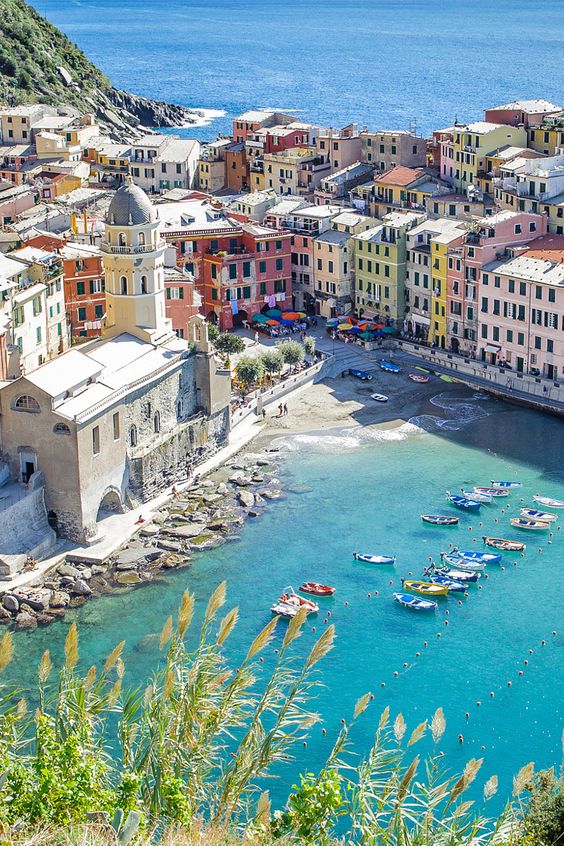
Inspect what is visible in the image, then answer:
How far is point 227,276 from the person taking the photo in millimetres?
81188

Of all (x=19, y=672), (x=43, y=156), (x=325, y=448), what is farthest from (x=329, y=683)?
(x=43, y=156)

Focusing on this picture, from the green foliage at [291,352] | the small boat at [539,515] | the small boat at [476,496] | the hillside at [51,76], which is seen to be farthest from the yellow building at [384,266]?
the hillside at [51,76]

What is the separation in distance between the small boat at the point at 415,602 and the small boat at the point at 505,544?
5.45m

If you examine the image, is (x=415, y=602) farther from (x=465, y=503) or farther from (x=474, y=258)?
(x=474, y=258)

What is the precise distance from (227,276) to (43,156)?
2901 centimetres

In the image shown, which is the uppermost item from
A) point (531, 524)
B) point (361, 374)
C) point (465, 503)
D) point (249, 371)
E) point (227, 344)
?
point (227, 344)

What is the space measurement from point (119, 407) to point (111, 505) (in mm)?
4263

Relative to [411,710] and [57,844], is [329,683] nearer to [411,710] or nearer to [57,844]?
[411,710]

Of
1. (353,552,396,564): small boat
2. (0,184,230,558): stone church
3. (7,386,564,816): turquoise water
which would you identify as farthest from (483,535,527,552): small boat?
(0,184,230,558): stone church

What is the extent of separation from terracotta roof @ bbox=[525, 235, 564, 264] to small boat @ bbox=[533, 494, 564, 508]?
16948 mm

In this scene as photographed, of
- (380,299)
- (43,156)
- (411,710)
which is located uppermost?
(43,156)

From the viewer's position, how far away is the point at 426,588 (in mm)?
51844

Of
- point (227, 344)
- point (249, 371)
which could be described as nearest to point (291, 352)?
point (227, 344)

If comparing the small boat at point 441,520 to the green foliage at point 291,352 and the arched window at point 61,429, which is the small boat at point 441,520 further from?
the green foliage at point 291,352
